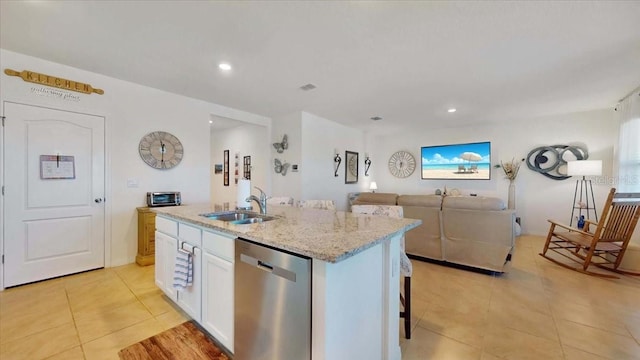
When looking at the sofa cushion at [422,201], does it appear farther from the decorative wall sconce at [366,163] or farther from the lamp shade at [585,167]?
the decorative wall sconce at [366,163]

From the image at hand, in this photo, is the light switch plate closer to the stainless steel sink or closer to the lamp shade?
the stainless steel sink

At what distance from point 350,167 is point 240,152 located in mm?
2621

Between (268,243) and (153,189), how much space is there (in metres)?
3.18

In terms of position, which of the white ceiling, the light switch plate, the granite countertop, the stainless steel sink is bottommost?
the stainless steel sink

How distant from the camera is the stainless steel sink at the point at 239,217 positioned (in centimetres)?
211

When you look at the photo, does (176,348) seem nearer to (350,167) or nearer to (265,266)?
(265,266)

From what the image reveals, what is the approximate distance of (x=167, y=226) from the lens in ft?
7.47

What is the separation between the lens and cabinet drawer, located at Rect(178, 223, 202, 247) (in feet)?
6.15

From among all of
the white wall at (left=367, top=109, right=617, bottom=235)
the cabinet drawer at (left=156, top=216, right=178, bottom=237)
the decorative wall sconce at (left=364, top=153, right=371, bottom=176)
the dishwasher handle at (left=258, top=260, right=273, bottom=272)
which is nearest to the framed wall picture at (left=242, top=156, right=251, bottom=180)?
the decorative wall sconce at (left=364, top=153, right=371, bottom=176)

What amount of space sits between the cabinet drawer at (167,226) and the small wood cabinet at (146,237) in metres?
1.10

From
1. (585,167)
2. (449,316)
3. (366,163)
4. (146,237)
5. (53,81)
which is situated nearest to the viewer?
(449,316)

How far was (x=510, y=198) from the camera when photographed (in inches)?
215

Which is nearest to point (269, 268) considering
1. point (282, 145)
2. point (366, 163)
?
point (282, 145)

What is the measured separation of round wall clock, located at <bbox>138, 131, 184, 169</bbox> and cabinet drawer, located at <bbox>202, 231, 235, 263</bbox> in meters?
2.47
